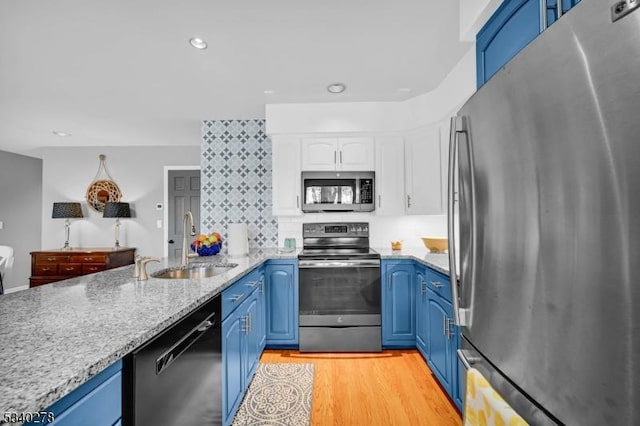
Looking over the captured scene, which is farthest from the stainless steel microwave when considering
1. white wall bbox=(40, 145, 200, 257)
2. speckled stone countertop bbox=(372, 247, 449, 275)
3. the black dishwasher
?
white wall bbox=(40, 145, 200, 257)

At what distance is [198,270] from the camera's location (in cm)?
227

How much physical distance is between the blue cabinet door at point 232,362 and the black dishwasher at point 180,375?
0.25 ft

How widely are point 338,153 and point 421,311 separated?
1706 mm

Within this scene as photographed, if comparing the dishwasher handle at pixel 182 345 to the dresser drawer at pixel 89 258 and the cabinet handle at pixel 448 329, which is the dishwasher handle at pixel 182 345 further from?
the dresser drawer at pixel 89 258

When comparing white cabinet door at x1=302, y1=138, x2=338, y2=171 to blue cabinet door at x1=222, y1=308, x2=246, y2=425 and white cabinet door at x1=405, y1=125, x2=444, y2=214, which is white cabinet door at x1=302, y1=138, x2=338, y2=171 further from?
blue cabinet door at x1=222, y1=308, x2=246, y2=425

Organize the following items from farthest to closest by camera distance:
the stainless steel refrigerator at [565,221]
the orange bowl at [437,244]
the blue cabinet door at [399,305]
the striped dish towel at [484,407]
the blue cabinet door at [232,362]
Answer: the orange bowl at [437,244], the blue cabinet door at [399,305], the blue cabinet door at [232,362], the striped dish towel at [484,407], the stainless steel refrigerator at [565,221]

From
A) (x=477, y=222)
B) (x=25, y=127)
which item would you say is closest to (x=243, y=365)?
(x=477, y=222)

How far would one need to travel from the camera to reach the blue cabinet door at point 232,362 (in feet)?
5.08

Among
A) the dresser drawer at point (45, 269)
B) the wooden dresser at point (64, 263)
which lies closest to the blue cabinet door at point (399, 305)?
the wooden dresser at point (64, 263)

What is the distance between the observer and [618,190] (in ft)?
1.66

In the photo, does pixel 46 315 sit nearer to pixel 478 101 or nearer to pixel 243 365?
pixel 243 365

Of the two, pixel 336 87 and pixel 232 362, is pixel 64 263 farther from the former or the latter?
pixel 336 87

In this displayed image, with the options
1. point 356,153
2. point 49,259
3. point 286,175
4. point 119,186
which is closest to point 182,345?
point 286,175

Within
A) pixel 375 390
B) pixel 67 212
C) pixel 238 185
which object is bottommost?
pixel 375 390
